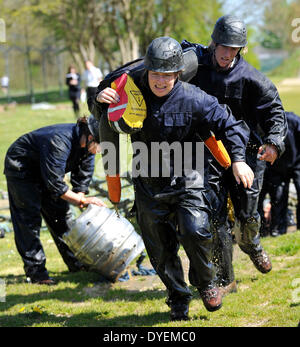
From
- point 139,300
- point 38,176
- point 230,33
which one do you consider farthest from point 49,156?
point 230,33

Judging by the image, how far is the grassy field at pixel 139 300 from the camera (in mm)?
4641

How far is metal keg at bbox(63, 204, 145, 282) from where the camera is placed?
5.96 m

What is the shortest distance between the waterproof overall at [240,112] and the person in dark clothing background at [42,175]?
142cm

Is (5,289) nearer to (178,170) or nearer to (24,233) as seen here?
(24,233)

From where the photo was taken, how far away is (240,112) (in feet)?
16.3

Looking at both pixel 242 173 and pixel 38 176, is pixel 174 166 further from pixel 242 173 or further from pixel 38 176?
pixel 38 176

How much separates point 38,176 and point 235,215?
7.49 feet

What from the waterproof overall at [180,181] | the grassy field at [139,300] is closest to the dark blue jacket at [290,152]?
the grassy field at [139,300]

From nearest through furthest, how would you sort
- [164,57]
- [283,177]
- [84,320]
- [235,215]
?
[164,57] < [84,320] < [235,215] < [283,177]

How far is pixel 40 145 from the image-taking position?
6035mm

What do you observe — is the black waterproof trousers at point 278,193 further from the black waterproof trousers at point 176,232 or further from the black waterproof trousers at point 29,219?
the black waterproof trousers at point 176,232

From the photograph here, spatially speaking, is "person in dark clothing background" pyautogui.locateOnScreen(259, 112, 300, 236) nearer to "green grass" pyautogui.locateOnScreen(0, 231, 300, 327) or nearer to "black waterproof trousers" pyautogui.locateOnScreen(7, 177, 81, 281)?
"green grass" pyautogui.locateOnScreen(0, 231, 300, 327)

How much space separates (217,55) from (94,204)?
88.3 inches
